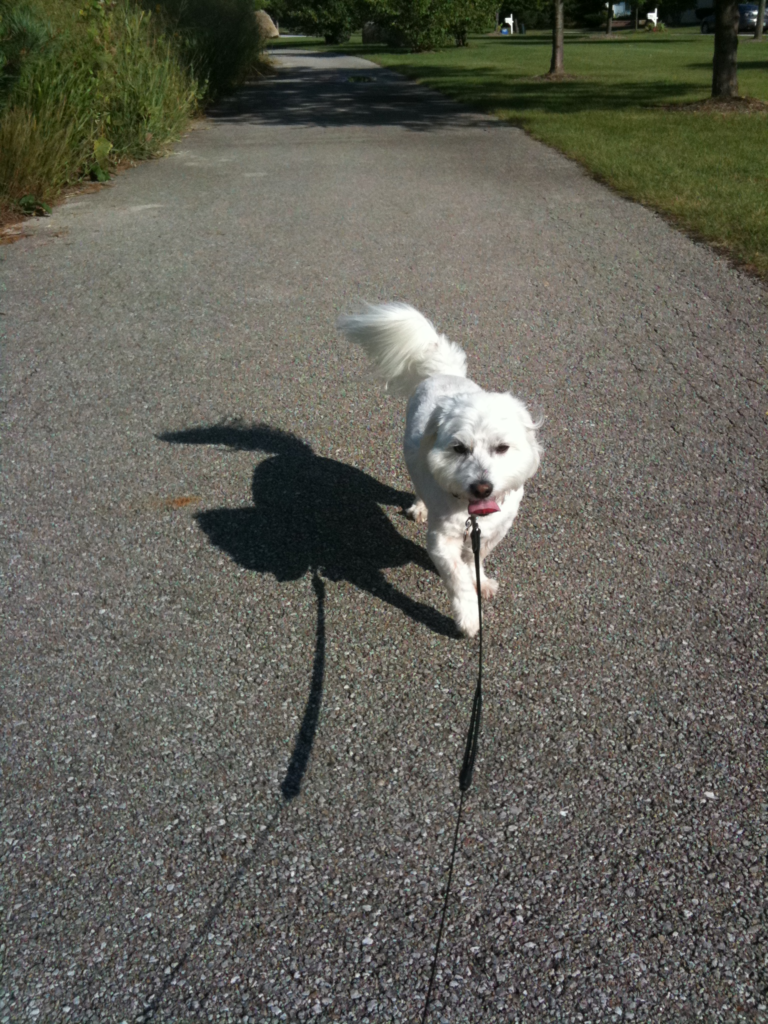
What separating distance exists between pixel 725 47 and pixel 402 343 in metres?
14.8

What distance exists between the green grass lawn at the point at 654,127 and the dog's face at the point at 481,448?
521cm

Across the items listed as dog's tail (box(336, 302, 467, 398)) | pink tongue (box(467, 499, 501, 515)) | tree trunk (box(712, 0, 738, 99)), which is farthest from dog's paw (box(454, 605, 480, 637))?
tree trunk (box(712, 0, 738, 99))

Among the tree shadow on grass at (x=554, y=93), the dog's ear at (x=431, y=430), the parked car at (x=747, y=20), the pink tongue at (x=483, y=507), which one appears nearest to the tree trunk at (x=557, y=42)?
the tree shadow on grass at (x=554, y=93)

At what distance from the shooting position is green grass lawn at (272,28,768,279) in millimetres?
9492

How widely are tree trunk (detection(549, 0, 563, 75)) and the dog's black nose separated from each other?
75.8 ft

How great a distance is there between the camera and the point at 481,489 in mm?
3141

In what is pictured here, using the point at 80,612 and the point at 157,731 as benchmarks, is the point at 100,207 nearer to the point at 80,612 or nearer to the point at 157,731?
the point at 80,612

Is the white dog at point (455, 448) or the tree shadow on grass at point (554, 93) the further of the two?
the tree shadow on grass at point (554, 93)

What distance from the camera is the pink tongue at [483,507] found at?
324 centimetres

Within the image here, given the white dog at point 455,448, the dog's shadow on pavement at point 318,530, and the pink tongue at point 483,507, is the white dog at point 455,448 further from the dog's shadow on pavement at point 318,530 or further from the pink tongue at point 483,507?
the dog's shadow on pavement at point 318,530

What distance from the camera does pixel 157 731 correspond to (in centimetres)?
317

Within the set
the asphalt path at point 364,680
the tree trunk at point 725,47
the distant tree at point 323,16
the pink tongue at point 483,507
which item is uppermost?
the distant tree at point 323,16

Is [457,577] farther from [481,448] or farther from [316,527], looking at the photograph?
[316,527]

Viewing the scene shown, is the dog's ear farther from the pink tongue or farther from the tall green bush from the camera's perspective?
the tall green bush
